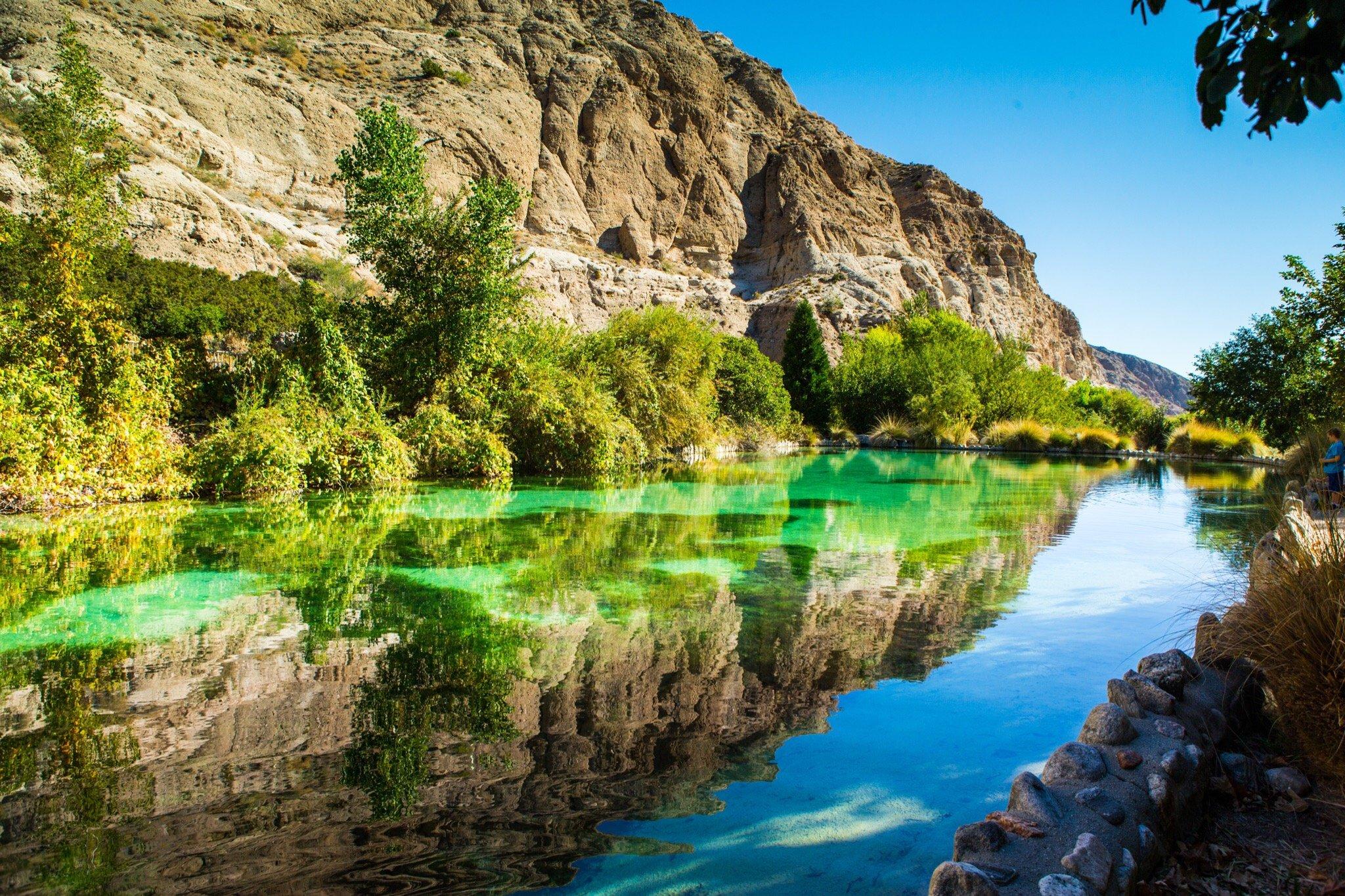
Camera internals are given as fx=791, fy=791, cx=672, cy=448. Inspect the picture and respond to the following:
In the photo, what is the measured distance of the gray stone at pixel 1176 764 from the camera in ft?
8.38

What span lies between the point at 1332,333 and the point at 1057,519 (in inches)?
289

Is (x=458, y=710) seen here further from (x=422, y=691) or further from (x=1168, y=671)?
(x=1168, y=671)

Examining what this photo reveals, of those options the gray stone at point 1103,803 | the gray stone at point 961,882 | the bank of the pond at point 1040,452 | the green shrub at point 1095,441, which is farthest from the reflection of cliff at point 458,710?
the green shrub at point 1095,441

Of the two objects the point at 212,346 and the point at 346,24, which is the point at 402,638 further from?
the point at 346,24

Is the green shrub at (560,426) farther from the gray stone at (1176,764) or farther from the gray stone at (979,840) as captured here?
the gray stone at (979,840)

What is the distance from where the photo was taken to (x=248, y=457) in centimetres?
1161

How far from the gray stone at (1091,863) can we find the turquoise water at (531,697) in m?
0.54

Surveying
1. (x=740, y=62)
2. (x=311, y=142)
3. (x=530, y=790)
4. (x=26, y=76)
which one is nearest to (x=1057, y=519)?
(x=530, y=790)

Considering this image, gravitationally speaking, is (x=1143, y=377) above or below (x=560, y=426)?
above

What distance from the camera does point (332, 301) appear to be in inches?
669

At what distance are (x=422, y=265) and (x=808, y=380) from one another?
996 inches

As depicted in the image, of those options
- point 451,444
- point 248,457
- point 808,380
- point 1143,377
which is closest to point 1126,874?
point 248,457

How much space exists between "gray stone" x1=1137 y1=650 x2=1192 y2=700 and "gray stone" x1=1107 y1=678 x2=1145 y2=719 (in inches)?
6.6

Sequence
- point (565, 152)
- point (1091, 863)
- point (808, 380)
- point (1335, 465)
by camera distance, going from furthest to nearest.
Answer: point (565, 152), point (808, 380), point (1335, 465), point (1091, 863)
